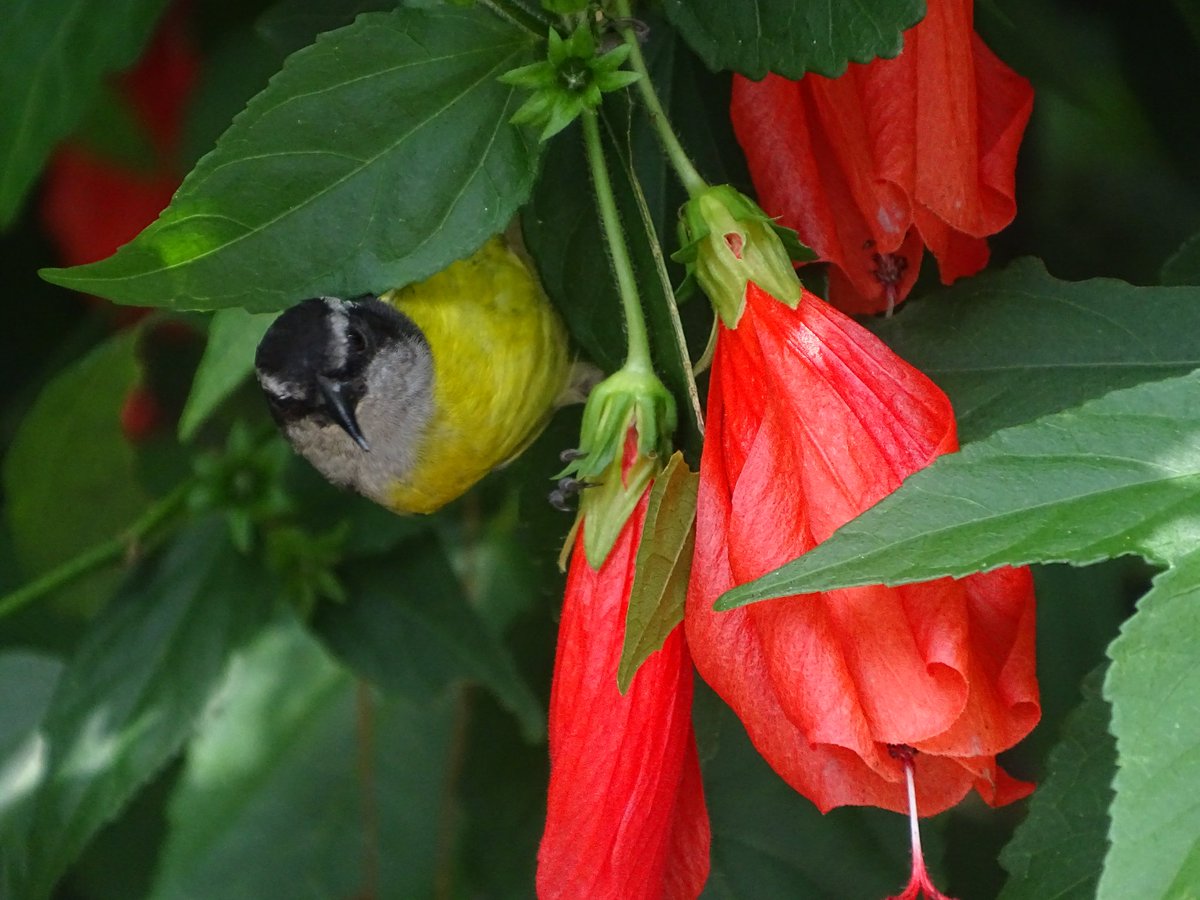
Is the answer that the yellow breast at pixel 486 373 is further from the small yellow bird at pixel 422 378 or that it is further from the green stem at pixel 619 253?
the green stem at pixel 619 253

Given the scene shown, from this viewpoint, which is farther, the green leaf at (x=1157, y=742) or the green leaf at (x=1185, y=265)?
the green leaf at (x=1185, y=265)

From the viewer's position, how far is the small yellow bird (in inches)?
36.4

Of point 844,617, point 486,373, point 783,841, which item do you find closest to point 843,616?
point 844,617

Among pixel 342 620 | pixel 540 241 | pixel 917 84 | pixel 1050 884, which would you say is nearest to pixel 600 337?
pixel 540 241

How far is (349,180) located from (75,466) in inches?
23.0

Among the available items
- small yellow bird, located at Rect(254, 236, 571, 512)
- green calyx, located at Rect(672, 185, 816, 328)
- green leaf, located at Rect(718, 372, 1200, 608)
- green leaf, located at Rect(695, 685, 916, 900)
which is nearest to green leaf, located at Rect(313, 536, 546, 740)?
small yellow bird, located at Rect(254, 236, 571, 512)

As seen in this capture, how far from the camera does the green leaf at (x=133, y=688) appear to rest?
88cm

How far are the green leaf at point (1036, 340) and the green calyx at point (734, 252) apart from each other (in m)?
0.07

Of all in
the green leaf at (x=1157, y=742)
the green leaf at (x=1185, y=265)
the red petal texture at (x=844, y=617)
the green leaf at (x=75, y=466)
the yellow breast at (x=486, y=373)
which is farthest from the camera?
the green leaf at (x=75, y=466)

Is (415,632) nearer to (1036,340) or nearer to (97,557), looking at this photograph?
(97,557)

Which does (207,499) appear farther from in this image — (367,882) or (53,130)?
(367,882)

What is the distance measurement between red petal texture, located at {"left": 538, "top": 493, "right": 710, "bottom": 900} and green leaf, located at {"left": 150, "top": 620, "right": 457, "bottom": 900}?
0.63 meters

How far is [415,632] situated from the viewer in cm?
99

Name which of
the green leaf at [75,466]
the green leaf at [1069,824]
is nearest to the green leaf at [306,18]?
the green leaf at [75,466]
